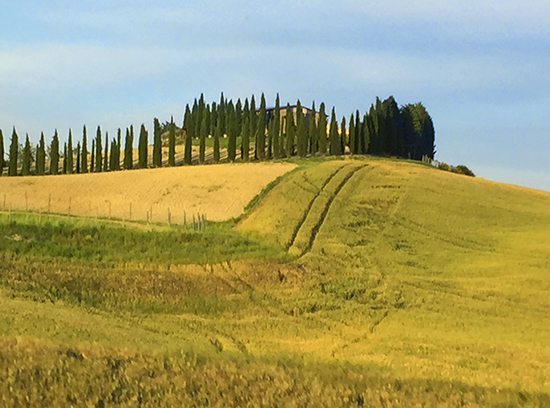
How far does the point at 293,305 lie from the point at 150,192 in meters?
29.2

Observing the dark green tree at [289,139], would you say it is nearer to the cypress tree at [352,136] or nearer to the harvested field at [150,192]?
the cypress tree at [352,136]

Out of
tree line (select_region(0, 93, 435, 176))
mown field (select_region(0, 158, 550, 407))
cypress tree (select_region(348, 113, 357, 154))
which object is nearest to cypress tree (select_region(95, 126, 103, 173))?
tree line (select_region(0, 93, 435, 176))

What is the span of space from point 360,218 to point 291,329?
775 inches

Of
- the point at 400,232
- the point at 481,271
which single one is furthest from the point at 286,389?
the point at 400,232

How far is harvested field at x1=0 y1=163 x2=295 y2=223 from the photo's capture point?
139ft

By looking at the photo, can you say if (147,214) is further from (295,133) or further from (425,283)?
(295,133)

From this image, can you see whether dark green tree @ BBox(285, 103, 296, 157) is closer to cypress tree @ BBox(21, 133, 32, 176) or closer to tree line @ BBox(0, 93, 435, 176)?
tree line @ BBox(0, 93, 435, 176)

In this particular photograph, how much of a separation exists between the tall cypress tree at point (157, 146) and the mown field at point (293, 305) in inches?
1112

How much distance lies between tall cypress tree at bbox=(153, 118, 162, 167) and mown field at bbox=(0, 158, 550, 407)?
28.2 m

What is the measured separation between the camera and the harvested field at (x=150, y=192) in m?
42.3

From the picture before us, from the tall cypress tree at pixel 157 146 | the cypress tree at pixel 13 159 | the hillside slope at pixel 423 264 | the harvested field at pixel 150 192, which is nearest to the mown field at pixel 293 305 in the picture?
the hillside slope at pixel 423 264

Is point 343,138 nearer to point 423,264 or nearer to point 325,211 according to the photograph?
point 325,211

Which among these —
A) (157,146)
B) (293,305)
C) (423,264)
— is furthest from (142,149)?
(293,305)

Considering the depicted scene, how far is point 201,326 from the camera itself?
61.2ft
